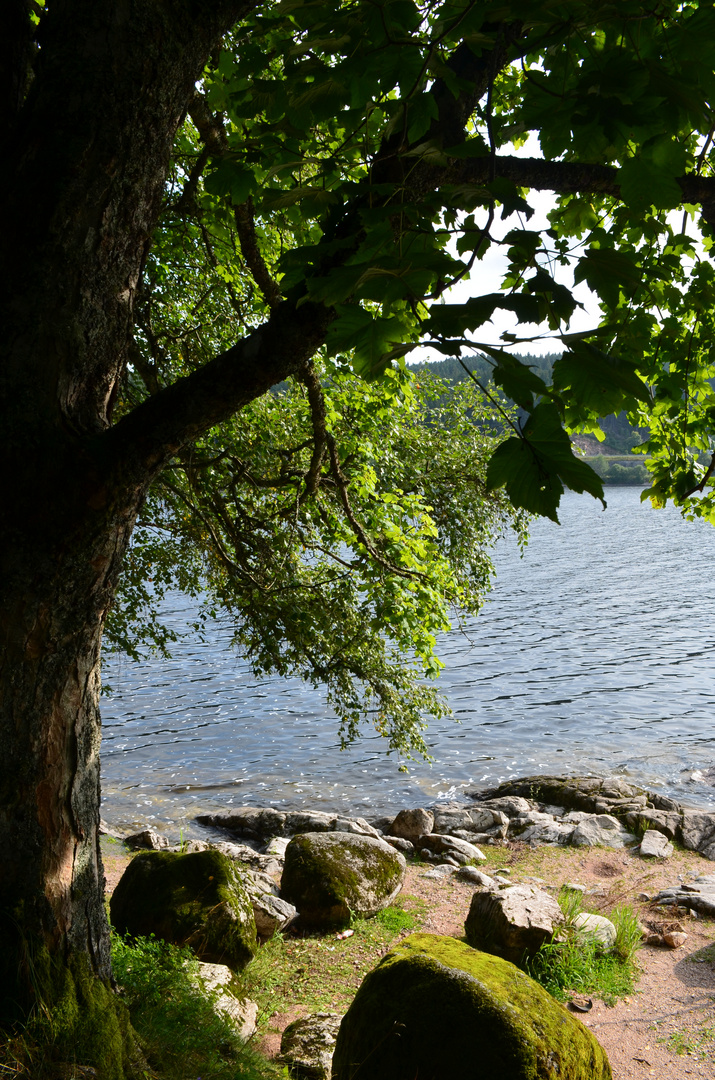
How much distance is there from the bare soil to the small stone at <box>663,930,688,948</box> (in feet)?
0.18

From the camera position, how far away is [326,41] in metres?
2.19

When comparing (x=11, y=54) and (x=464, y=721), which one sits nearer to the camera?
(x=11, y=54)

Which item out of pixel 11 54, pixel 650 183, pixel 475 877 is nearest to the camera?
pixel 650 183

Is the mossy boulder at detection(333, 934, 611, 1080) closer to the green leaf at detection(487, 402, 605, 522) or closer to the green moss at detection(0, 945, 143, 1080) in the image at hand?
the green moss at detection(0, 945, 143, 1080)

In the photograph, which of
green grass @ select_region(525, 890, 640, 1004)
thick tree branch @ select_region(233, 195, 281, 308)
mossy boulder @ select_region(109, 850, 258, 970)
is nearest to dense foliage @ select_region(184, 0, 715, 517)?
thick tree branch @ select_region(233, 195, 281, 308)

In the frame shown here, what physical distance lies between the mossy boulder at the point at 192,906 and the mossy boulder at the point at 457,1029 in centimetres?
172

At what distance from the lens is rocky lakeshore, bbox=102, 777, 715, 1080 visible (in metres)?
6.99

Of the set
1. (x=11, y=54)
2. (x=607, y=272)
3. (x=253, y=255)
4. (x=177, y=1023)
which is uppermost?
(x=11, y=54)

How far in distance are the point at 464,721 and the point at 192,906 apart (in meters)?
12.5

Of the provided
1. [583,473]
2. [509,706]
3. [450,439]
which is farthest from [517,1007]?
[509,706]

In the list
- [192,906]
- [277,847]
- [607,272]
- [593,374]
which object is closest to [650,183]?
[607,272]

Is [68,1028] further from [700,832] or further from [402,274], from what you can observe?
[700,832]

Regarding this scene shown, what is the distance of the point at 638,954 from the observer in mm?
7254

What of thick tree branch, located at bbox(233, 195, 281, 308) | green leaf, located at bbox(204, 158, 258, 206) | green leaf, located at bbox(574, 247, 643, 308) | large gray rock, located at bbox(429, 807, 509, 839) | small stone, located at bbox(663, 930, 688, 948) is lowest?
large gray rock, located at bbox(429, 807, 509, 839)
